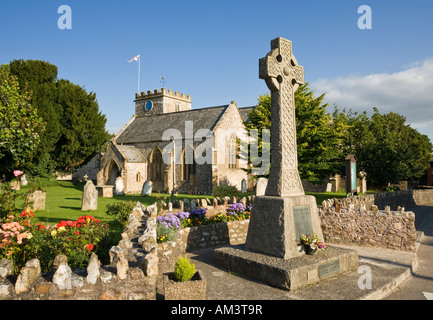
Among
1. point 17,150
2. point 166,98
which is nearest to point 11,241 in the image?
point 17,150

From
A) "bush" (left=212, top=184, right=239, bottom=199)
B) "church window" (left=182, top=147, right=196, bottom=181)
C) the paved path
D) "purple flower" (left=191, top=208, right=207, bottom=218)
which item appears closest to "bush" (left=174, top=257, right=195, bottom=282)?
the paved path

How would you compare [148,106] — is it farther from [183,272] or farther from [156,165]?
[183,272]

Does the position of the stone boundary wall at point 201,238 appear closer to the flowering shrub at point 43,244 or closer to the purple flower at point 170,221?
the purple flower at point 170,221

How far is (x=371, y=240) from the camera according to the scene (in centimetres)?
876

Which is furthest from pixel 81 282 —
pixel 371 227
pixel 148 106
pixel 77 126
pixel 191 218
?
pixel 148 106

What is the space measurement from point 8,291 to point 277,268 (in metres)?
4.28

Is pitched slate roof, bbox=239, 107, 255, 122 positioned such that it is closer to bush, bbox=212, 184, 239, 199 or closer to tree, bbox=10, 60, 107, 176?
bush, bbox=212, 184, 239, 199

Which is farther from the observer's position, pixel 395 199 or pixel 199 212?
pixel 395 199

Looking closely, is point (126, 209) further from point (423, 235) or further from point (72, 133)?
point (72, 133)

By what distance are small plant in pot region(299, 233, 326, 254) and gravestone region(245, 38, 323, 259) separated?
125mm

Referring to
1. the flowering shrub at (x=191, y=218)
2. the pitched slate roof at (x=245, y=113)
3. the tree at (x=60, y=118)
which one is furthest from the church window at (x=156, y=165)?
the flowering shrub at (x=191, y=218)

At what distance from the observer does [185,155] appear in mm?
30281

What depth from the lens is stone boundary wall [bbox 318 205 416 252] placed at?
8.26 metres

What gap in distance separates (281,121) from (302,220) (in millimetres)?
2324
